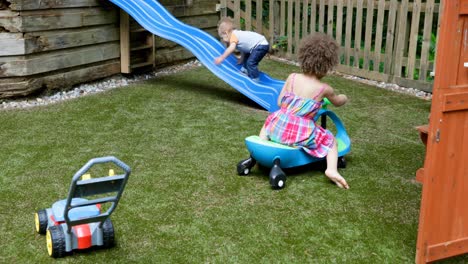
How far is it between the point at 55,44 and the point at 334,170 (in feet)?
14.1

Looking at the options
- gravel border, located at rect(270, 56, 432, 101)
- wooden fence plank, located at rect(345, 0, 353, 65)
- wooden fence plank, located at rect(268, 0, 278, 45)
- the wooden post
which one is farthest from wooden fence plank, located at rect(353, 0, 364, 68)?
the wooden post

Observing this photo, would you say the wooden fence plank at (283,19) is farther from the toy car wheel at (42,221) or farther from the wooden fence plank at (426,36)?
the toy car wheel at (42,221)

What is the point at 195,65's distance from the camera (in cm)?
959

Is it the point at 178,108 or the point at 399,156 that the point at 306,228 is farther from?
the point at 178,108

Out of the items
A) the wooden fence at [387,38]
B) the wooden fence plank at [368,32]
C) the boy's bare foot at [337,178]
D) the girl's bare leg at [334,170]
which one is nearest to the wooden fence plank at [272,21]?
the wooden fence at [387,38]

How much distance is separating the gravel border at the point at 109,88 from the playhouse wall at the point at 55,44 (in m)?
0.10

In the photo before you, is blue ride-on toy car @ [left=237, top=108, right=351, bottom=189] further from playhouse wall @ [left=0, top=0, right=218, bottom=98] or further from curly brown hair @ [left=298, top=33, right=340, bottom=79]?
playhouse wall @ [left=0, top=0, right=218, bottom=98]

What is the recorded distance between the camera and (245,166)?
4547mm

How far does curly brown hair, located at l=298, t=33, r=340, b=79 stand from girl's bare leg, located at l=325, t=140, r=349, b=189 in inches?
25.2

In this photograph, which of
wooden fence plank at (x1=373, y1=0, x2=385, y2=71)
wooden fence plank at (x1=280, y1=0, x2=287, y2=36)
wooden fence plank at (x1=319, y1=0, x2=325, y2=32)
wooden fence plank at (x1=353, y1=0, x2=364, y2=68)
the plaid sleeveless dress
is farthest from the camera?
wooden fence plank at (x1=280, y1=0, x2=287, y2=36)

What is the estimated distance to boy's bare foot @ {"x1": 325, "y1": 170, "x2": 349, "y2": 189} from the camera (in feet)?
14.2

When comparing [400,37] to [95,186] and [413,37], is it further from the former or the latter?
[95,186]

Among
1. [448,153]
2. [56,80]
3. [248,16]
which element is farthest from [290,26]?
[448,153]

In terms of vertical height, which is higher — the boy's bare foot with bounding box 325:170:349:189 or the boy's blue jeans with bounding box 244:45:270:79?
the boy's blue jeans with bounding box 244:45:270:79
